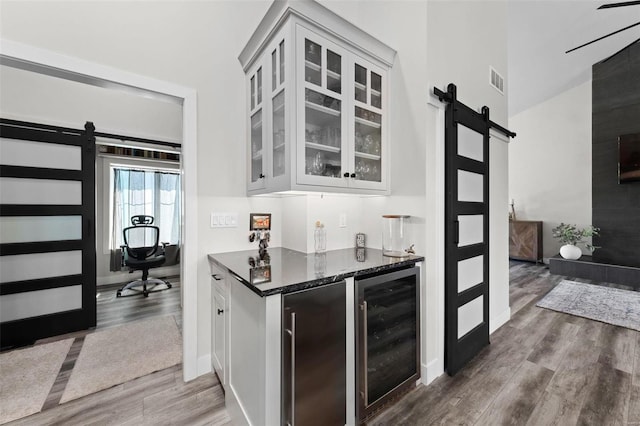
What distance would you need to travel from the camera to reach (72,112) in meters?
2.97

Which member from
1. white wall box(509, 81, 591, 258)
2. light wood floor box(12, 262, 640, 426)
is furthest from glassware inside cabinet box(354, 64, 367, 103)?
white wall box(509, 81, 591, 258)

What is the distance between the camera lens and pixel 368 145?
2.11m

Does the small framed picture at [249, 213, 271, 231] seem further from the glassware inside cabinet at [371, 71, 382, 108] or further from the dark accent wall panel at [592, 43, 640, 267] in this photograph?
the dark accent wall panel at [592, 43, 640, 267]

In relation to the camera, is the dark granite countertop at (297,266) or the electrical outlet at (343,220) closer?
the dark granite countertop at (297,266)

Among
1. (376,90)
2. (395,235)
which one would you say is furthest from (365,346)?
(376,90)

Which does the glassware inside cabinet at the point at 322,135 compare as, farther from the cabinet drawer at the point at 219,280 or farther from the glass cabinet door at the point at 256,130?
the cabinet drawer at the point at 219,280

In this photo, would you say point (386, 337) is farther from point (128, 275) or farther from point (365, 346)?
point (128, 275)

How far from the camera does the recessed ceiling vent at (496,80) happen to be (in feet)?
8.96

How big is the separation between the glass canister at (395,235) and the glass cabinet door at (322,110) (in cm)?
54

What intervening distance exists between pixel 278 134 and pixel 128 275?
444cm

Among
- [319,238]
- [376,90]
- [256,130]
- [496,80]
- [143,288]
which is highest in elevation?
[496,80]

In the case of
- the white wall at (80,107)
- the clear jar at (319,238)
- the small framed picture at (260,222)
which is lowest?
the clear jar at (319,238)

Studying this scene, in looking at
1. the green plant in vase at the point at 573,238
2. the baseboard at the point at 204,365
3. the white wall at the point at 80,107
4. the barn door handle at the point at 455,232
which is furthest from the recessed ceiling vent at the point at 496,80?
the green plant in vase at the point at 573,238

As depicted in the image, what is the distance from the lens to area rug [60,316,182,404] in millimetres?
1988
